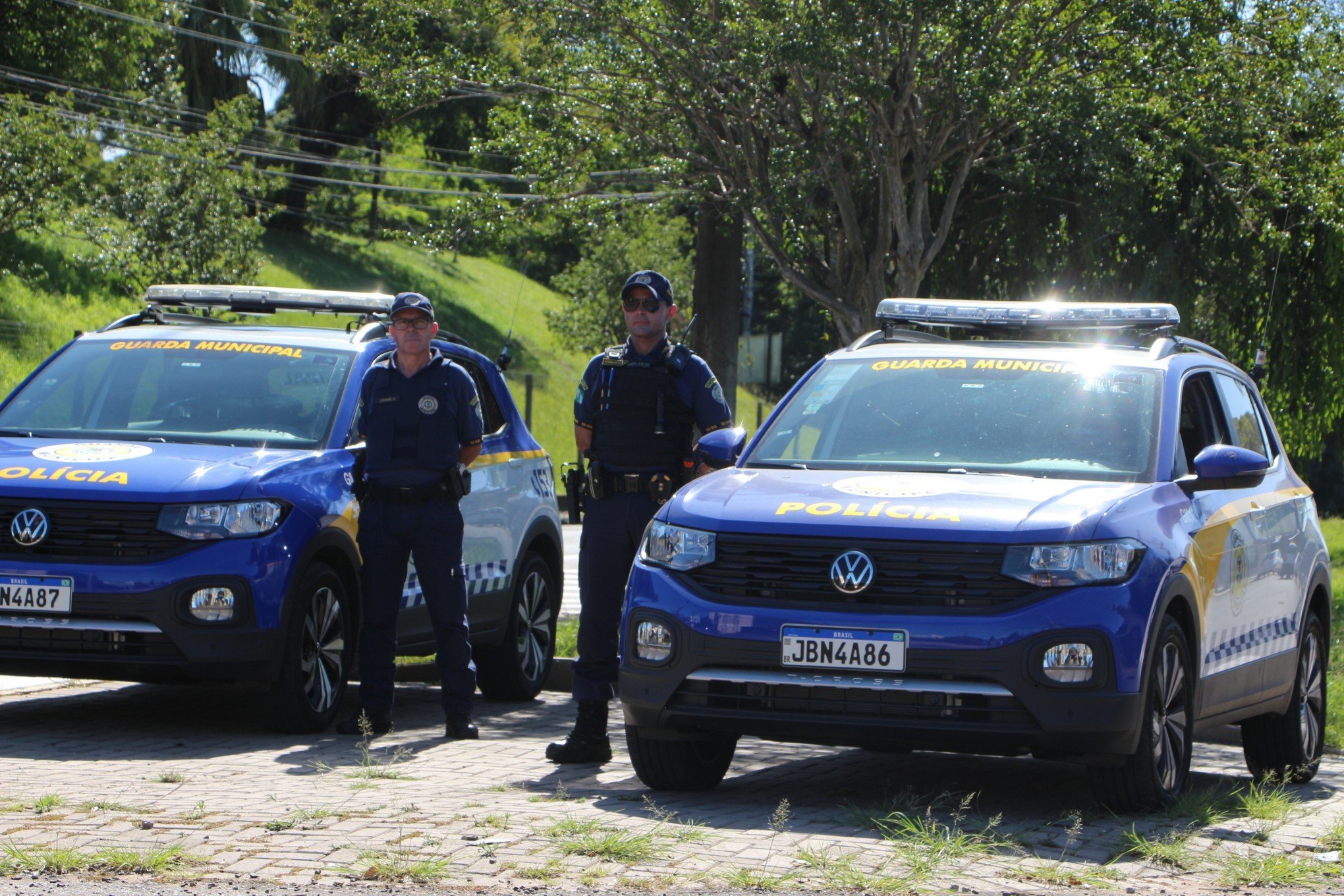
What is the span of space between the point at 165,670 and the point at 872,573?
10.6 feet

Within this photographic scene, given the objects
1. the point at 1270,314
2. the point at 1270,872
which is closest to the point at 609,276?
the point at 1270,314

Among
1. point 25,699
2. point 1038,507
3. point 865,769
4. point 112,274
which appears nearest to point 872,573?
point 1038,507

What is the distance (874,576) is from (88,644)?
11.4 feet

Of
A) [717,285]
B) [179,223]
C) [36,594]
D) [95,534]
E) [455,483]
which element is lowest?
[36,594]

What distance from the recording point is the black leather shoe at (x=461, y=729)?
26.6 feet

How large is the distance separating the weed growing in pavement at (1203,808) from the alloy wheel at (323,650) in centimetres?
373

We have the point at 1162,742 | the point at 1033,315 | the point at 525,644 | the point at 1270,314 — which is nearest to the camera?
the point at 1162,742

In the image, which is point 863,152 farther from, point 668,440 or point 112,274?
point 112,274

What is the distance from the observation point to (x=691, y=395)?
758 cm

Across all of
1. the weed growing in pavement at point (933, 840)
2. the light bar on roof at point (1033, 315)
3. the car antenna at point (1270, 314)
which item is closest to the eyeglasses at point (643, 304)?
the light bar on roof at point (1033, 315)

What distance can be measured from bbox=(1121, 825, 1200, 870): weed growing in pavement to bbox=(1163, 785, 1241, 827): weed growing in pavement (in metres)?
0.42

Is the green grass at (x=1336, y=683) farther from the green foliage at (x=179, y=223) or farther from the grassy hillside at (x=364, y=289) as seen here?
the green foliage at (x=179, y=223)

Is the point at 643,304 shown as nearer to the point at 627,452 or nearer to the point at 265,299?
the point at 627,452

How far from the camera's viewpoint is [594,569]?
755 centimetres
